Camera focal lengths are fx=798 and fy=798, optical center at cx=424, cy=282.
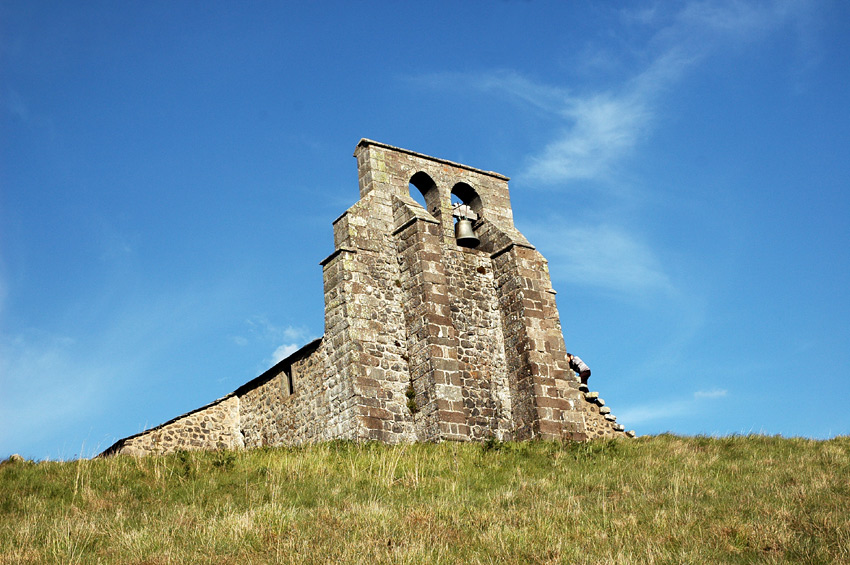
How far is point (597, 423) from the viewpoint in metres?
21.4

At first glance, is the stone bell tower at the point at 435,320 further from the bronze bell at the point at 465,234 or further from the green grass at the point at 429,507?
the green grass at the point at 429,507

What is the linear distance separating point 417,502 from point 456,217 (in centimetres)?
1149

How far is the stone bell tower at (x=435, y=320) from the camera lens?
56.5 feet

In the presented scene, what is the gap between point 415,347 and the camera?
17.9m

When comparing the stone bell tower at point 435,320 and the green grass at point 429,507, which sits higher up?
the stone bell tower at point 435,320

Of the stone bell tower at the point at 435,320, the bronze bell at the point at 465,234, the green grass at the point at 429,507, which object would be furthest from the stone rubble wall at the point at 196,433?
the bronze bell at the point at 465,234

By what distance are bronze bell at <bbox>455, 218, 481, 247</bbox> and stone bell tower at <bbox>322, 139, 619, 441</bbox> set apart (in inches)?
4.5

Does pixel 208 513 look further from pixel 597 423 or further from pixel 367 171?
pixel 597 423

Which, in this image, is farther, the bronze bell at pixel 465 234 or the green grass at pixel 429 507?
the bronze bell at pixel 465 234

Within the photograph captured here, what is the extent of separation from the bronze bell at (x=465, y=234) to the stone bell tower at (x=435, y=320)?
4.5 inches

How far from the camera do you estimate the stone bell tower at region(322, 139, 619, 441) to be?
56.5 feet

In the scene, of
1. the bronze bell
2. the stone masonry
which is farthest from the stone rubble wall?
the bronze bell

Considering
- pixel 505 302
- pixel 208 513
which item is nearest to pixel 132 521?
pixel 208 513

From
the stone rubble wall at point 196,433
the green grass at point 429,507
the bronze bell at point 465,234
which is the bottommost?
the green grass at point 429,507
